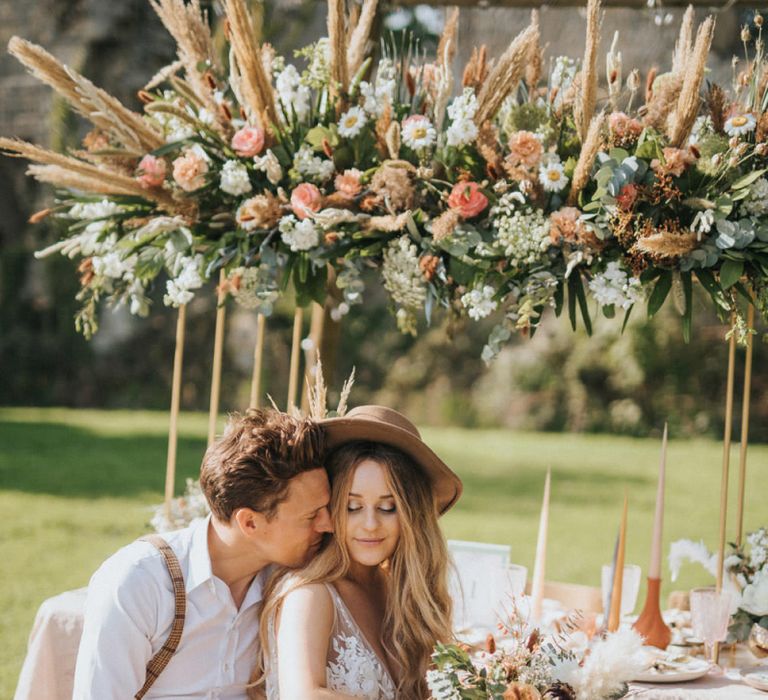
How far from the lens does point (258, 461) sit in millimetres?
2365

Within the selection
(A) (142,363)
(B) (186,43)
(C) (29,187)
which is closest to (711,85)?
(B) (186,43)

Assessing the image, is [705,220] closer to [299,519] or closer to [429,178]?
[429,178]

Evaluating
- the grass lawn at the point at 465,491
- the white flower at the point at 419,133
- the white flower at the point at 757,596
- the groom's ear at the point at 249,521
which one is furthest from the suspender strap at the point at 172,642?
the grass lawn at the point at 465,491

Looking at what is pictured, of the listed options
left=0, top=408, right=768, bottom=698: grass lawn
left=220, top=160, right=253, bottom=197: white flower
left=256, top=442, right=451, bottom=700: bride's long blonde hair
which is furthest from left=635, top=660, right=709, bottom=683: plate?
left=0, top=408, right=768, bottom=698: grass lawn

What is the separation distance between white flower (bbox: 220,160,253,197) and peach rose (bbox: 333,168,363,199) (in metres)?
0.28

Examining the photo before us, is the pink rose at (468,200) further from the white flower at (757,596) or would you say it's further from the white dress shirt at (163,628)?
the white flower at (757,596)

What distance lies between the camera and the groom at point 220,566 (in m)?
2.29

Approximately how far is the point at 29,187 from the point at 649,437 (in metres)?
8.11

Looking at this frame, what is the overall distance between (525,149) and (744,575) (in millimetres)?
1306

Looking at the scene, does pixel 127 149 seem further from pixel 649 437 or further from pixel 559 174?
pixel 649 437

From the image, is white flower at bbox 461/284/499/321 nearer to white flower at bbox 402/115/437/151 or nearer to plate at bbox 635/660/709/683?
white flower at bbox 402/115/437/151

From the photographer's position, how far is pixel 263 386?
11680 mm

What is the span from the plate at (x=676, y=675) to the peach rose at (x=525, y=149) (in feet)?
4.38

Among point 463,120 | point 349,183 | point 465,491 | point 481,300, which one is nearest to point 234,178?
point 349,183
